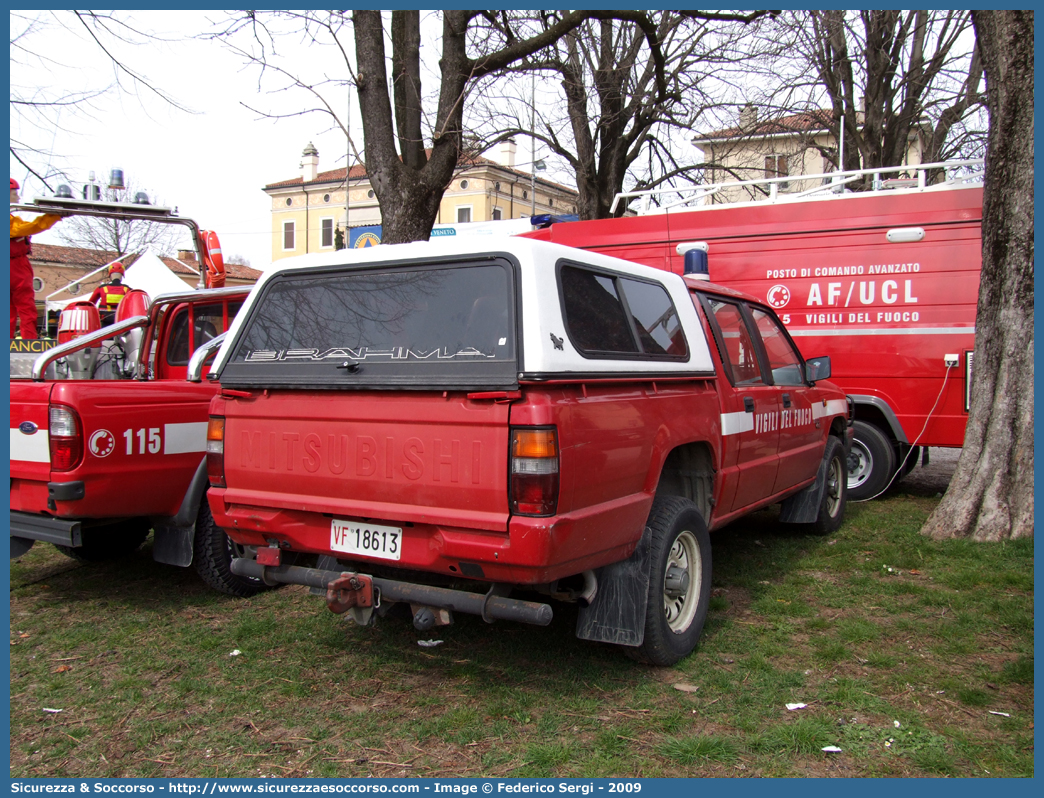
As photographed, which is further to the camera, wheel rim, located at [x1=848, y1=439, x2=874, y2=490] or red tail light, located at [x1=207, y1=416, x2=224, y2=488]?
wheel rim, located at [x1=848, y1=439, x2=874, y2=490]

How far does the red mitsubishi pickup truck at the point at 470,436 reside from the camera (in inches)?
120

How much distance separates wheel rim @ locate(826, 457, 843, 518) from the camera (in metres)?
6.52

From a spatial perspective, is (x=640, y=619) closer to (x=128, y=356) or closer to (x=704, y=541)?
(x=704, y=541)

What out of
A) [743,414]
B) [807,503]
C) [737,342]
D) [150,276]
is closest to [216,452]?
[743,414]

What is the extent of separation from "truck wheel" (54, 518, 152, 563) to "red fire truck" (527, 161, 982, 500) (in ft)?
16.9

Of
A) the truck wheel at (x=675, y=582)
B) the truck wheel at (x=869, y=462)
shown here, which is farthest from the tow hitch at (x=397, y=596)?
the truck wheel at (x=869, y=462)

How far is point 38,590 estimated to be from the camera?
17.0ft

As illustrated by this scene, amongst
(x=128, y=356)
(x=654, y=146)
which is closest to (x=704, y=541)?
(x=128, y=356)

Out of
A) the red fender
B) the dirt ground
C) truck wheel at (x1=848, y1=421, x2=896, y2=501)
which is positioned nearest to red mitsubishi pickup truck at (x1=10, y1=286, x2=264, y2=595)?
the red fender

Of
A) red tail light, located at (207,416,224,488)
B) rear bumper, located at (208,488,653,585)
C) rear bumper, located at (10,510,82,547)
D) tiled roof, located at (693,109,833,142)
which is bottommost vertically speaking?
rear bumper, located at (10,510,82,547)

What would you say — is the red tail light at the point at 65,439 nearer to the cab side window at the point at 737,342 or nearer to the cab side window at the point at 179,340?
the cab side window at the point at 179,340

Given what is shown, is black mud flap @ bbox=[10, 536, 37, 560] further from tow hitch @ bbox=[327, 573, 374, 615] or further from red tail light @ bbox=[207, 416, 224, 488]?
tow hitch @ bbox=[327, 573, 374, 615]

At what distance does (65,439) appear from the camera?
4172 mm

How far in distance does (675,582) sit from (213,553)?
279 cm
